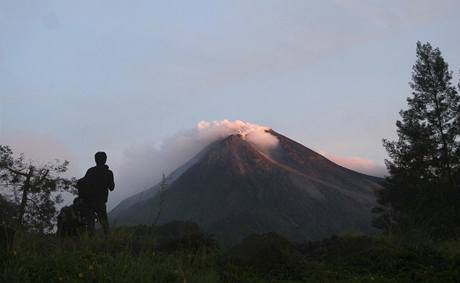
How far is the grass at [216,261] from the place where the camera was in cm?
620

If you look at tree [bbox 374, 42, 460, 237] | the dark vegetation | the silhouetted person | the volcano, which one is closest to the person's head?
the silhouetted person

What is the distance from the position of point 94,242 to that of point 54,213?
10.5 meters

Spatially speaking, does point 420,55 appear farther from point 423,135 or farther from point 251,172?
point 251,172

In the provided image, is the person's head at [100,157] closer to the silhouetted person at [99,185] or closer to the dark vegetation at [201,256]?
the silhouetted person at [99,185]

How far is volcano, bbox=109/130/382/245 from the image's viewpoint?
13325 cm

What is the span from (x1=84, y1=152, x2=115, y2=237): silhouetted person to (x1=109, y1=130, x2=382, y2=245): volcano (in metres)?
116

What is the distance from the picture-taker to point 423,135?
34.7m

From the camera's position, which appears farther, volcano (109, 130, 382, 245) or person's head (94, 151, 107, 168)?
volcano (109, 130, 382, 245)

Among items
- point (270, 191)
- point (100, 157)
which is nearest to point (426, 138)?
point (100, 157)

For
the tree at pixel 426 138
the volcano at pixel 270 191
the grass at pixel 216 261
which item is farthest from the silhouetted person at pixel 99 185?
the volcano at pixel 270 191

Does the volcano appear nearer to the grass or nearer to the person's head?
the person's head

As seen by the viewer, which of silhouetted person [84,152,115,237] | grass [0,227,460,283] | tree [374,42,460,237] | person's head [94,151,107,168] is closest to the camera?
grass [0,227,460,283]

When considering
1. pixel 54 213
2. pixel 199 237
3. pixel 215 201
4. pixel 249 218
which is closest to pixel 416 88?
pixel 54 213

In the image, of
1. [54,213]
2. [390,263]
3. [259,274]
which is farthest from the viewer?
[54,213]
